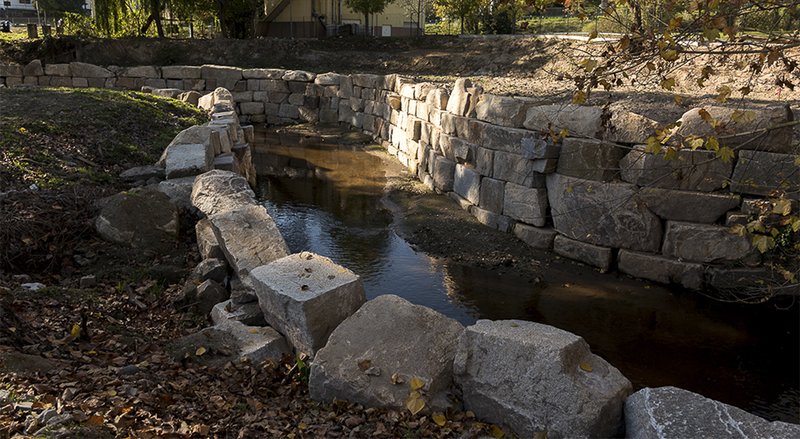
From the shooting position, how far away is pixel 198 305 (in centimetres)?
588

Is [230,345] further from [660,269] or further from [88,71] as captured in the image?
[88,71]

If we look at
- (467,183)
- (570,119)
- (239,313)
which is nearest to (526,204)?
(570,119)

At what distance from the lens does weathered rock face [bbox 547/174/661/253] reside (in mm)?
8305

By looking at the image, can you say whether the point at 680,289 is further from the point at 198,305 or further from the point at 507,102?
the point at 198,305

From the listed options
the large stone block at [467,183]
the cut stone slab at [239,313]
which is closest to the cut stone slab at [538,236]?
the large stone block at [467,183]

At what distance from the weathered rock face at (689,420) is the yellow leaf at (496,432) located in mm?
768

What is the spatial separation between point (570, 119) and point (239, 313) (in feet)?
17.0

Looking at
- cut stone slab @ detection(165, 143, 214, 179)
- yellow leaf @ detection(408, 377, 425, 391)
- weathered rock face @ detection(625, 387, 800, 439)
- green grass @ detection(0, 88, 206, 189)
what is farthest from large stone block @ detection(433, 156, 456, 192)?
weathered rock face @ detection(625, 387, 800, 439)

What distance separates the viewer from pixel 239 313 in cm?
555

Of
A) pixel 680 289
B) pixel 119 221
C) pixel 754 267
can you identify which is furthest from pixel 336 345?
pixel 754 267

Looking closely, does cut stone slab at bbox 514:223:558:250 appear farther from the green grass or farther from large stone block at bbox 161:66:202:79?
large stone block at bbox 161:66:202:79

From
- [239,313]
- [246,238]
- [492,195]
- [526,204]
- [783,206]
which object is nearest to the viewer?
[783,206]

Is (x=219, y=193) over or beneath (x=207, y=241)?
over

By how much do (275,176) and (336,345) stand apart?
979 centimetres
